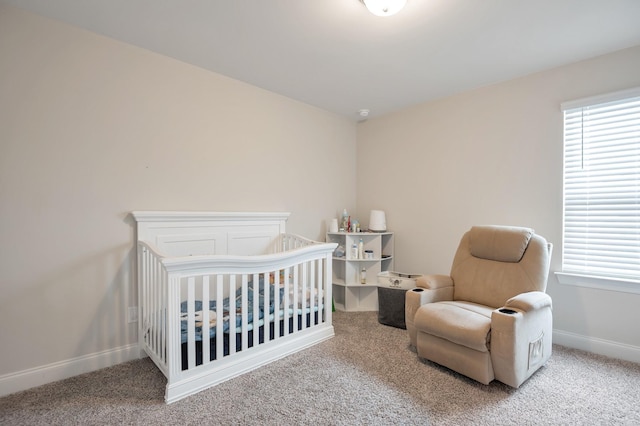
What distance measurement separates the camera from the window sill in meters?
2.25

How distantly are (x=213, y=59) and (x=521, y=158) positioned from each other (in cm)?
280

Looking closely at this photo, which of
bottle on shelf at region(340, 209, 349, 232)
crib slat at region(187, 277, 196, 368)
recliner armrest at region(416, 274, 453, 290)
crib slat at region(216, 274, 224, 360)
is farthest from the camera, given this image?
bottle on shelf at region(340, 209, 349, 232)

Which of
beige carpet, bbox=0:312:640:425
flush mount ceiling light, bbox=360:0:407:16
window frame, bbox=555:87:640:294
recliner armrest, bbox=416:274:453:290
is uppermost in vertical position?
flush mount ceiling light, bbox=360:0:407:16

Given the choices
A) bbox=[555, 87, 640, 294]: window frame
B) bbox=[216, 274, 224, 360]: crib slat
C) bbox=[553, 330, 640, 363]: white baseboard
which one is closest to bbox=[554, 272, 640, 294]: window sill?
bbox=[555, 87, 640, 294]: window frame

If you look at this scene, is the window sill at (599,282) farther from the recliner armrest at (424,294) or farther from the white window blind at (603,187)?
the recliner armrest at (424,294)

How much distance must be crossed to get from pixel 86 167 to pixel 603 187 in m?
3.83

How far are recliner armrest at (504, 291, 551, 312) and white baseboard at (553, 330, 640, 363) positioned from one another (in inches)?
30.8

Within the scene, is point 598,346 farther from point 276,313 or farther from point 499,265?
point 276,313

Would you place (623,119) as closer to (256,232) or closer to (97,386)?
(256,232)

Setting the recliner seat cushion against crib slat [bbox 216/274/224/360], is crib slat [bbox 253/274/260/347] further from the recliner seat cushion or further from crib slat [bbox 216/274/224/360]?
the recliner seat cushion

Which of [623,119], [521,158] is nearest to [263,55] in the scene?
[521,158]

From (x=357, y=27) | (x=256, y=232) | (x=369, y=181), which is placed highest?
(x=357, y=27)

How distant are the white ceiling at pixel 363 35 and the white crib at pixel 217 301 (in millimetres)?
1284

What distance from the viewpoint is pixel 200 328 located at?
2014 millimetres
